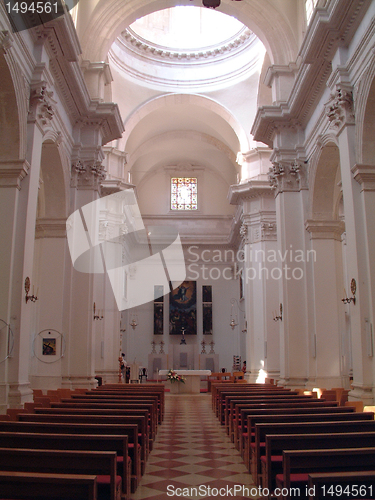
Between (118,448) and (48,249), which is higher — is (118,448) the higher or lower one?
the lower one

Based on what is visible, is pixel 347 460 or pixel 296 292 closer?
pixel 347 460

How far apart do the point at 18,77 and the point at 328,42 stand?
6.30m

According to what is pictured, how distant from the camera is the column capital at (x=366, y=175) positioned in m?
9.11

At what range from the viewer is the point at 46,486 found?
11.2 feet

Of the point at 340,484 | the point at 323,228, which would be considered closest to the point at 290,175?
the point at 323,228

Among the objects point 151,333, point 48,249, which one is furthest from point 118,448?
point 151,333

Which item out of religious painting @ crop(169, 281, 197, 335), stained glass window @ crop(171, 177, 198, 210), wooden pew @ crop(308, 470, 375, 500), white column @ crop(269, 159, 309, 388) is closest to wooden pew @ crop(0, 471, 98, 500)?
wooden pew @ crop(308, 470, 375, 500)

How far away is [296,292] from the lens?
43.4ft

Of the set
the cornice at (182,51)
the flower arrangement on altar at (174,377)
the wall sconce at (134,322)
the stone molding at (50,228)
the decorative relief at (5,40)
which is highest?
the cornice at (182,51)

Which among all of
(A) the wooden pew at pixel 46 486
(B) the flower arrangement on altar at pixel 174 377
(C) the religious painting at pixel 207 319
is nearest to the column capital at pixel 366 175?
(A) the wooden pew at pixel 46 486

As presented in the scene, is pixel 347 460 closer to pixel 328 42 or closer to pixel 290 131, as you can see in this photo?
pixel 328 42

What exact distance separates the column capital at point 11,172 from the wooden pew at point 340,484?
24.3 ft

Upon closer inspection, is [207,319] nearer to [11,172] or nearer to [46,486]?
[11,172]

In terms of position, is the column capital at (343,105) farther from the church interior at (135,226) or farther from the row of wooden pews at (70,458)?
the row of wooden pews at (70,458)
